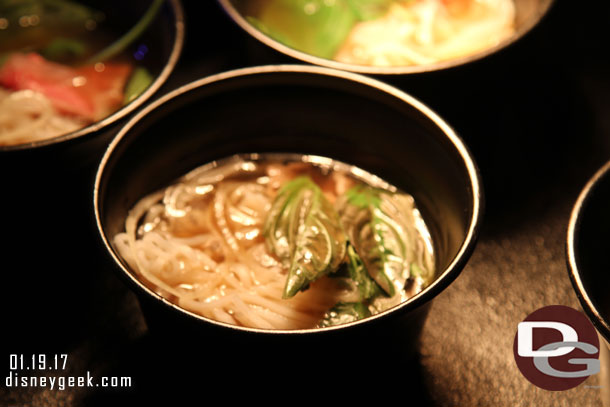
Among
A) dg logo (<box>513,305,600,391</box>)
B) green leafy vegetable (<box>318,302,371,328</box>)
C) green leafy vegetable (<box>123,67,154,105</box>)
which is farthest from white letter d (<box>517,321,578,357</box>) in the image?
green leafy vegetable (<box>123,67,154,105</box>)

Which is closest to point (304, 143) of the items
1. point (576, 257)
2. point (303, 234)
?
point (303, 234)

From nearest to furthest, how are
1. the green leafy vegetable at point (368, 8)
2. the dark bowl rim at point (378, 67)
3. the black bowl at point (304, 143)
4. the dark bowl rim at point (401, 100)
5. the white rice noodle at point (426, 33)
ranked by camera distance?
the dark bowl rim at point (401, 100), the black bowl at point (304, 143), the dark bowl rim at point (378, 67), the white rice noodle at point (426, 33), the green leafy vegetable at point (368, 8)

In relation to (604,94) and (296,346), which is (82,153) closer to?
(296,346)

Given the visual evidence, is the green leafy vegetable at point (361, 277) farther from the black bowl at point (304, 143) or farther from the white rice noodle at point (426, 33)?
the white rice noodle at point (426, 33)

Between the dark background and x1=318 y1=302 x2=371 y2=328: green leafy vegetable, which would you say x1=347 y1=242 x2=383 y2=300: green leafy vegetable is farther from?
the dark background

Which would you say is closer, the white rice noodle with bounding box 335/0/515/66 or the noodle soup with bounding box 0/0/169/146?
the noodle soup with bounding box 0/0/169/146

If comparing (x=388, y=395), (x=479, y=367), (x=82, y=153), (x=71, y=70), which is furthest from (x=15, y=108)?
(x=479, y=367)

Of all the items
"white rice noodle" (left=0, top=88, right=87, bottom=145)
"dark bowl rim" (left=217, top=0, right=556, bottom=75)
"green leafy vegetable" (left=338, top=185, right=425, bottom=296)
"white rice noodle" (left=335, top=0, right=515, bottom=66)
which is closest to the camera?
"green leafy vegetable" (left=338, top=185, right=425, bottom=296)

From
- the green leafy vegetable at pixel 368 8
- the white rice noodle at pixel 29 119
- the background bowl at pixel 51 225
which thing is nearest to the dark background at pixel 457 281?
the background bowl at pixel 51 225
